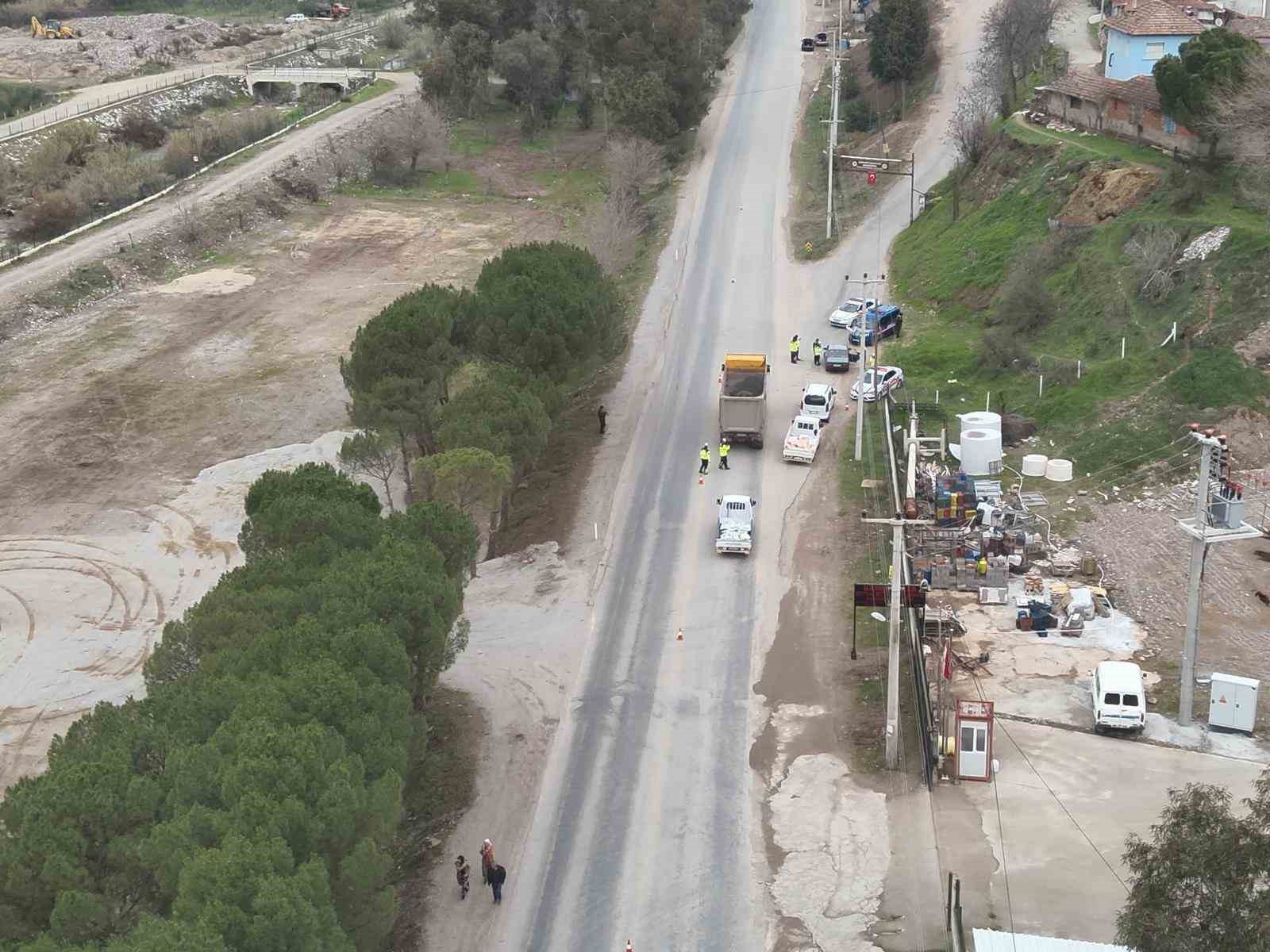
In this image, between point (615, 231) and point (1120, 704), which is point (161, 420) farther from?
point (1120, 704)

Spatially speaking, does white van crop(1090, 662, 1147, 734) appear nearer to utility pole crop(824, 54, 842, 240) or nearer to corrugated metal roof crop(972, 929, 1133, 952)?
corrugated metal roof crop(972, 929, 1133, 952)

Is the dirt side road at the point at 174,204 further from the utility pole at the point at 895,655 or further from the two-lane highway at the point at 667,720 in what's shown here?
the utility pole at the point at 895,655

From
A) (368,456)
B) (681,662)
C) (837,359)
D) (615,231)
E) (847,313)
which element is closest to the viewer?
(681,662)

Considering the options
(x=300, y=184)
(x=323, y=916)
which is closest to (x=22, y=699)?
(x=323, y=916)

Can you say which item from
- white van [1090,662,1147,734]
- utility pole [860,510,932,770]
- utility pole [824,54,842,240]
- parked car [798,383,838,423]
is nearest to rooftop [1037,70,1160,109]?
utility pole [824,54,842,240]

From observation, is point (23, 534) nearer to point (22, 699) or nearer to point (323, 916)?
point (22, 699)

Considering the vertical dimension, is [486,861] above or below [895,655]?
below

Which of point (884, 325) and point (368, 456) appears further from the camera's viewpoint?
point (884, 325)

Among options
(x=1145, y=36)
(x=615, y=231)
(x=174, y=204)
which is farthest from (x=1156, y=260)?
(x=174, y=204)

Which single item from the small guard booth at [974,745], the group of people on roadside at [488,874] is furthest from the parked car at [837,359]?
the group of people on roadside at [488,874]
